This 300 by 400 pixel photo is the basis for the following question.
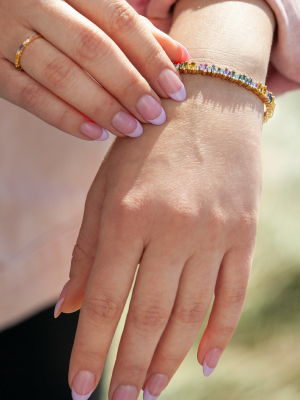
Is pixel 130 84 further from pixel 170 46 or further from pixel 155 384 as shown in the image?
pixel 155 384

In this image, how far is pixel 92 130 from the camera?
0.61 meters

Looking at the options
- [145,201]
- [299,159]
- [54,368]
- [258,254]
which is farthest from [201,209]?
[299,159]

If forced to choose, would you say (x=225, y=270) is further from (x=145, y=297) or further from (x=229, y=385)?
(x=229, y=385)

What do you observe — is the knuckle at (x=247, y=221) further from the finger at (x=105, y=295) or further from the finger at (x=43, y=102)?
the finger at (x=43, y=102)

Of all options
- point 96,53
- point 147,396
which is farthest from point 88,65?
point 147,396

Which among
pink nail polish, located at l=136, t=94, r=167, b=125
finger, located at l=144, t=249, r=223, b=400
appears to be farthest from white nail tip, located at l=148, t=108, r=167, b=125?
finger, located at l=144, t=249, r=223, b=400

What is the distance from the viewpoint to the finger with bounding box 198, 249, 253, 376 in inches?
23.1

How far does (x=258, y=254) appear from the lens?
1.39 meters

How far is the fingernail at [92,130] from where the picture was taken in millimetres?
607

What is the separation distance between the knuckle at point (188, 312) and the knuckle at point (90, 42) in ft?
1.34

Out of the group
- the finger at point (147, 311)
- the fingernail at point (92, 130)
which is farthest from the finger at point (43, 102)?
the finger at point (147, 311)

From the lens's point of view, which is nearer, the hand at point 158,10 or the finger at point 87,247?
the finger at point 87,247

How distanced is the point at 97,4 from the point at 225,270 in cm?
47

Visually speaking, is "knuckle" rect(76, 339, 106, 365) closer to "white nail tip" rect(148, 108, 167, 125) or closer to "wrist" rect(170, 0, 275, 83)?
"white nail tip" rect(148, 108, 167, 125)
